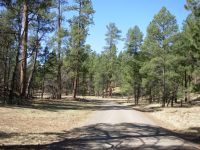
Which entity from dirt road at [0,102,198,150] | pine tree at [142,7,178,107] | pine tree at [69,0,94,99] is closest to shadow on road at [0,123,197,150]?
dirt road at [0,102,198,150]

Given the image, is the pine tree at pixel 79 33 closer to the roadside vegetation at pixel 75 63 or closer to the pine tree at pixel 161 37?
the roadside vegetation at pixel 75 63

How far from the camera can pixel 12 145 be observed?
12.6 meters

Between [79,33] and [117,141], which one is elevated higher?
[79,33]

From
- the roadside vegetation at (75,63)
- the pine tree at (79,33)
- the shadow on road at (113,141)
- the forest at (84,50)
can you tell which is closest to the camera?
the shadow on road at (113,141)

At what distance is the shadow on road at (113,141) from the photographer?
42.3 feet

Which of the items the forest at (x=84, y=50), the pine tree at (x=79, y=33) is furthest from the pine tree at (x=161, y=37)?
the pine tree at (x=79, y=33)

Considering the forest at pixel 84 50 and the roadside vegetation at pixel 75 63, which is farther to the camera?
the forest at pixel 84 50

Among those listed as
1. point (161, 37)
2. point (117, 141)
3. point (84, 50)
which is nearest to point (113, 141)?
point (117, 141)

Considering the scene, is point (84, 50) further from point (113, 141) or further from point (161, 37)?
point (113, 141)

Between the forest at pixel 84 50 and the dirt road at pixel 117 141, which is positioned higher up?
the forest at pixel 84 50

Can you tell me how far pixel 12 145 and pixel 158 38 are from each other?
29403mm

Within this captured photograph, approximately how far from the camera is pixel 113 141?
14.3 metres

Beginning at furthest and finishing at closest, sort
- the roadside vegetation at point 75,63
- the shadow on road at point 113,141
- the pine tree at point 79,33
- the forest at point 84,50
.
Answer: the pine tree at point 79,33, the forest at point 84,50, the roadside vegetation at point 75,63, the shadow on road at point 113,141

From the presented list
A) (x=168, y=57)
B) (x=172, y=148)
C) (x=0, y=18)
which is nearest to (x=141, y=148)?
(x=172, y=148)
